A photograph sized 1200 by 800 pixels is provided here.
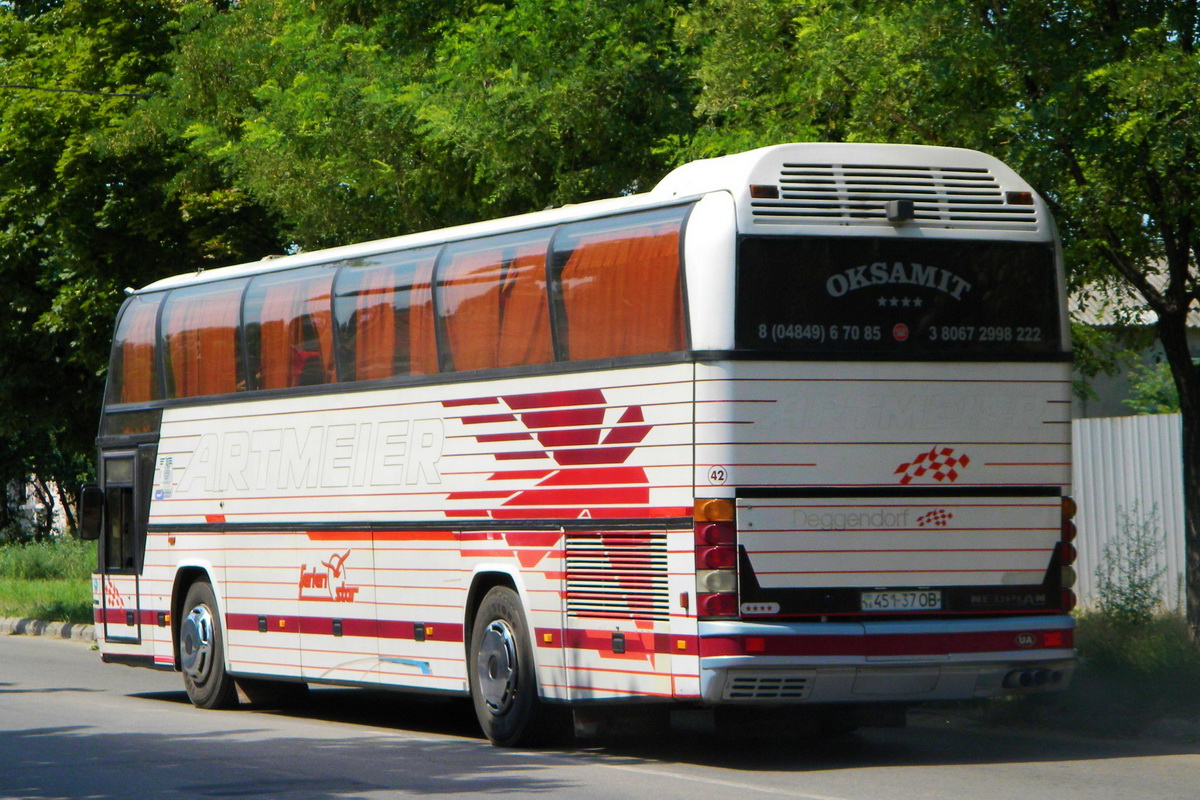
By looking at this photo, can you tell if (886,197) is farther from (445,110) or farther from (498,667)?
(445,110)

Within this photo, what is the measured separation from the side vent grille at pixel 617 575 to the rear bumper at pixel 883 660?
0.54 meters

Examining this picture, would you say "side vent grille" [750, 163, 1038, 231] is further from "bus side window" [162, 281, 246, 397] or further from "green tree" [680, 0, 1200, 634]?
"bus side window" [162, 281, 246, 397]

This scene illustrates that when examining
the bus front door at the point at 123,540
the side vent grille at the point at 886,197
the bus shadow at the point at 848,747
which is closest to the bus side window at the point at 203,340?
the bus front door at the point at 123,540

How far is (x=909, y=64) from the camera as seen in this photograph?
13047 mm

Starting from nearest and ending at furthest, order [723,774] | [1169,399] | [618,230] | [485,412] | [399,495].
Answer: [723,774]
[618,230]
[485,412]
[399,495]
[1169,399]

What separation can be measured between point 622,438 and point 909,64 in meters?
4.01

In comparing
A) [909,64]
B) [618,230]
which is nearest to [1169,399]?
[909,64]

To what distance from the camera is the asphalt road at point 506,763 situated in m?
9.66

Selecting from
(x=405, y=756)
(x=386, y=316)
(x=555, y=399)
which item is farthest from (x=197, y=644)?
(x=555, y=399)

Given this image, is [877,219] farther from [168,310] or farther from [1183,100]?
Answer: [168,310]

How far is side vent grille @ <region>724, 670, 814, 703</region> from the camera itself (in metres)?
10.2

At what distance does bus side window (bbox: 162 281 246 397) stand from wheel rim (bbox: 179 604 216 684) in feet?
6.28

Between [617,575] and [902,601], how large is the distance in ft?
5.63

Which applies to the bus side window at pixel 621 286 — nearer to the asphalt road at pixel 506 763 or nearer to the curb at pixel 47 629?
the asphalt road at pixel 506 763
